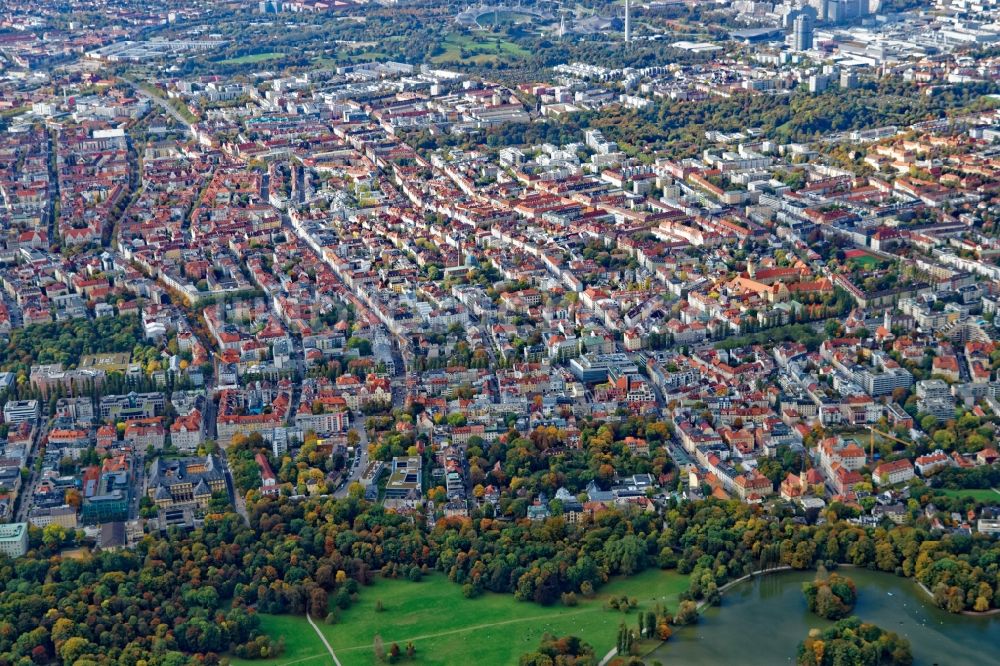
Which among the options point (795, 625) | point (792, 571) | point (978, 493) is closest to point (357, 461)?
point (792, 571)

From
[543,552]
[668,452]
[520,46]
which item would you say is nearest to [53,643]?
[543,552]

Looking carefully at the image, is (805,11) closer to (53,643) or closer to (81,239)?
(81,239)

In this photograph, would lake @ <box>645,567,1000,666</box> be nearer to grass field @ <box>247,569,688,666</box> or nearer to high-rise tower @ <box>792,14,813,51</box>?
grass field @ <box>247,569,688,666</box>

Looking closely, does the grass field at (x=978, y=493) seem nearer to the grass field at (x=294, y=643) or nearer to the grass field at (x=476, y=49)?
the grass field at (x=294, y=643)

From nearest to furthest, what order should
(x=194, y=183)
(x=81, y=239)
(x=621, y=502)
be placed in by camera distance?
1. (x=621, y=502)
2. (x=81, y=239)
3. (x=194, y=183)

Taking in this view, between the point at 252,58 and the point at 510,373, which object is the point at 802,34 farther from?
the point at 510,373

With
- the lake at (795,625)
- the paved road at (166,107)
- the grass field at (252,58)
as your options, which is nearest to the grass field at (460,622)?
the lake at (795,625)

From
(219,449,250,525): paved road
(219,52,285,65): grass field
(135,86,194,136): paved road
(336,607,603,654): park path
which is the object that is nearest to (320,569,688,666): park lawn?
(336,607,603,654): park path
